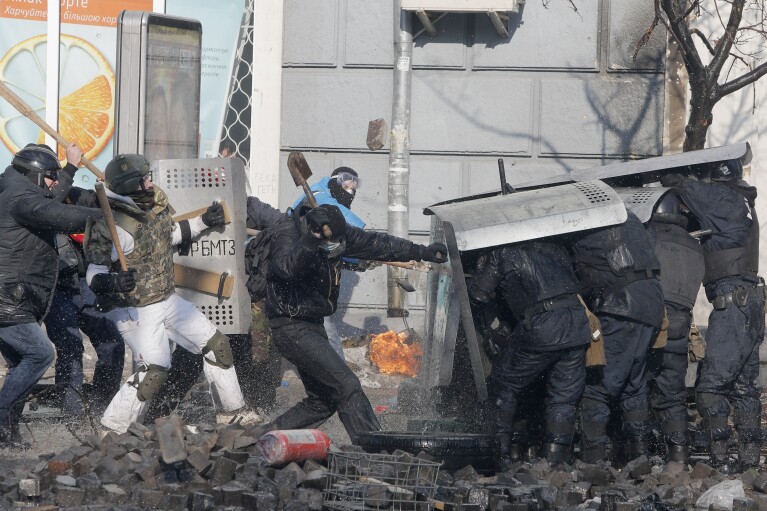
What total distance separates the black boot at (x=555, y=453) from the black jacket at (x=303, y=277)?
61.6 inches

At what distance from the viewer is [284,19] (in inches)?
461

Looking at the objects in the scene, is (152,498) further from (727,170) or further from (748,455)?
(727,170)

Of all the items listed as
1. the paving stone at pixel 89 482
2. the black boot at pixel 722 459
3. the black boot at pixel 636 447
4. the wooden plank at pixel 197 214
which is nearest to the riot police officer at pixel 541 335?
the black boot at pixel 636 447

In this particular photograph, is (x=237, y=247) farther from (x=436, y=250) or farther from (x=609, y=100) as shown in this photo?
(x=609, y=100)

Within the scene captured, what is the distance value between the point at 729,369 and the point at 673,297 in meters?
0.61

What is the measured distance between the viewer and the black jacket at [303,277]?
6879mm

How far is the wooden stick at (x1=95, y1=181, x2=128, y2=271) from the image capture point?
687 cm

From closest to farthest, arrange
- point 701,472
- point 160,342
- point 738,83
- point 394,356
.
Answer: point 701,472 → point 160,342 → point 738,83 → point 394,356

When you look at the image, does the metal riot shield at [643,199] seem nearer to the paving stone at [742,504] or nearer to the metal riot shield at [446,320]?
the metal riot shield at [446,320]

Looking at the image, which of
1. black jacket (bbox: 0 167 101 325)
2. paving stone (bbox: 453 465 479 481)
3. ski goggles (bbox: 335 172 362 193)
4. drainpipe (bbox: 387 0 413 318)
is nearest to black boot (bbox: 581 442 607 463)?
paving stone (bbox: 453 465 479 481)

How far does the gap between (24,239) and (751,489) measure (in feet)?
15.6

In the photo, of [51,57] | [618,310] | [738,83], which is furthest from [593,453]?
[51,57]

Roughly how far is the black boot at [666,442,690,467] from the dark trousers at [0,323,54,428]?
4.01 meters

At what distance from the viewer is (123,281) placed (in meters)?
6.98
